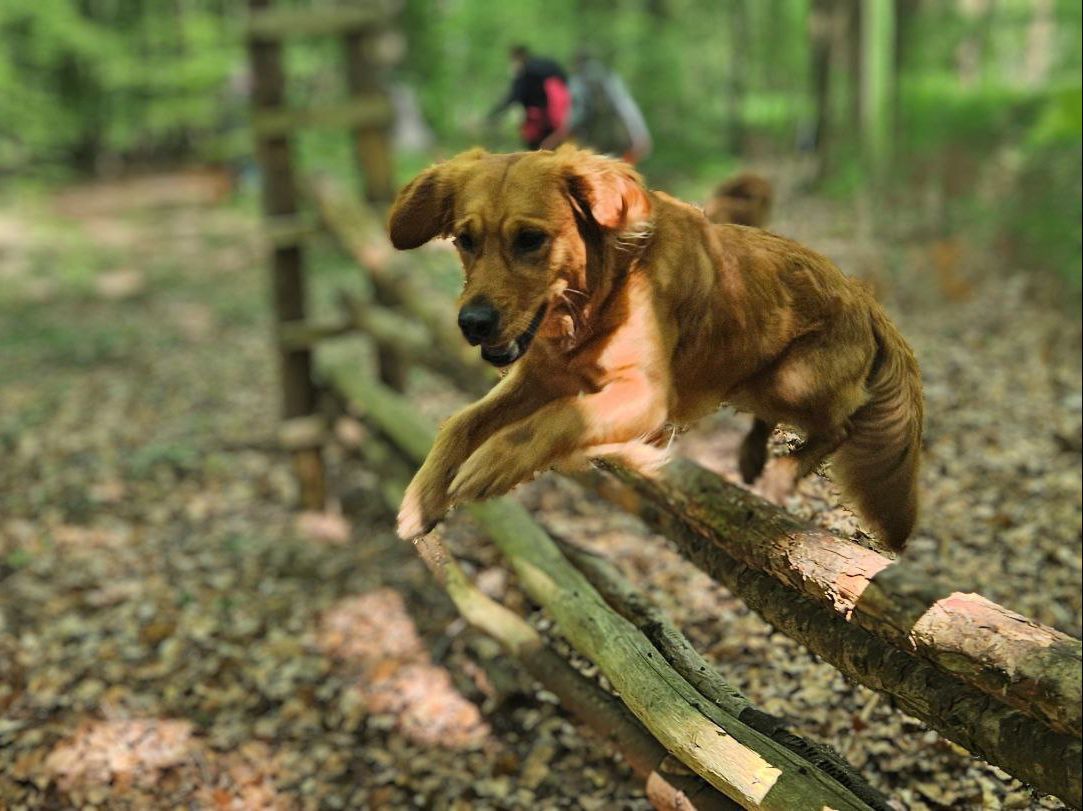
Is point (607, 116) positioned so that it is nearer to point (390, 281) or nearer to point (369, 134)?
point (369, 134)

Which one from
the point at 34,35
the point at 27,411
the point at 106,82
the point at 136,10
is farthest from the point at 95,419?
the point at 136,10

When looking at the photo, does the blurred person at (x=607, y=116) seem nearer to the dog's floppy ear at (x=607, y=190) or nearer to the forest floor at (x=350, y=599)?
the forest floor at (x=350, y=599)

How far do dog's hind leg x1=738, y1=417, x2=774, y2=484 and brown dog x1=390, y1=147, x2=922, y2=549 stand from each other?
25.8 inches

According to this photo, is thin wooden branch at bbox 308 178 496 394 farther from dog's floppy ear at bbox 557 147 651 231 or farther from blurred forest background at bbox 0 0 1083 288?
blurred forest background at bbox 0 0 1083 288

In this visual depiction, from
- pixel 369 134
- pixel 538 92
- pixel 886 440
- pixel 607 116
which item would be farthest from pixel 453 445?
pixel 607 116

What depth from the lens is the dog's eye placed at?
8.06ft

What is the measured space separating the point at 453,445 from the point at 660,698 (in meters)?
1.11

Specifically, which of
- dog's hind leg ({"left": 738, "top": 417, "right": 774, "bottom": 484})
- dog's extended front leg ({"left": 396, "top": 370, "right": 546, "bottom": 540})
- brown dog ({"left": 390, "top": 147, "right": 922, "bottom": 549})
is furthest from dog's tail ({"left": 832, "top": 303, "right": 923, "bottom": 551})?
dog's extended front leg ({"left": 396, "top": 370, "right": 546, "bottom": 540})

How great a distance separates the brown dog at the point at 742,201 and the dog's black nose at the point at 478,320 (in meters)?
2.71

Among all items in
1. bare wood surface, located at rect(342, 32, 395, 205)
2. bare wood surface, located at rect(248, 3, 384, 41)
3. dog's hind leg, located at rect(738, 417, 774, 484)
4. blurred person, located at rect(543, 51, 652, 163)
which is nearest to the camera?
dog's hind leg, located at rect(738, 417, 774, 484)

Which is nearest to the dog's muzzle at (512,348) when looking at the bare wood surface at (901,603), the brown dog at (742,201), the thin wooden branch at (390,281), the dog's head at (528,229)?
the dog's head at (528,229)

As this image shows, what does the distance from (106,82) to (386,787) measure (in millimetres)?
22379

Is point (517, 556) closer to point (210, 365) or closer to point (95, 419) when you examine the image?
point (95, 419)

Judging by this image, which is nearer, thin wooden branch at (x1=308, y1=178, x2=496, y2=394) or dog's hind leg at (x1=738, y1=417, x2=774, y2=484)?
dog's hind leg at (x1=738, y1=417, x2=774, y2=484)
